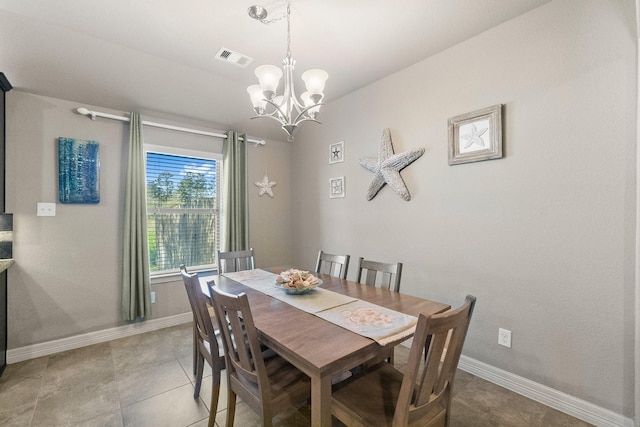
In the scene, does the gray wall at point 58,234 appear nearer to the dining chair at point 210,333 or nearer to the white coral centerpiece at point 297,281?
the dining chair at point 210,333

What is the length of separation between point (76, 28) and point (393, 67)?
8.73 feet

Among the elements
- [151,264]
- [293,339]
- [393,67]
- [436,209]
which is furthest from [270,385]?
[393,67]

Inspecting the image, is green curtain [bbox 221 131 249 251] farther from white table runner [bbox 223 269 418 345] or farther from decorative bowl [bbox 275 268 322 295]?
decorative bowl [bbox 275 268 322 295]

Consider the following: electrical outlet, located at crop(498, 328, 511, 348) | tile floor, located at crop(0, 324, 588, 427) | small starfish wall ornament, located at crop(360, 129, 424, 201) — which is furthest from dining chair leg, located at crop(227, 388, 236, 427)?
small starfish wall ornament, located at crop(360, 129, 424, 201)

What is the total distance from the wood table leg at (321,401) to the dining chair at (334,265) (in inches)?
49.8

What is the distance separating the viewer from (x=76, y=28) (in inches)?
86.0

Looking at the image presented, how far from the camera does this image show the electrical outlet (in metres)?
2.11

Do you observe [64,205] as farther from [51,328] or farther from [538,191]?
[538,191]

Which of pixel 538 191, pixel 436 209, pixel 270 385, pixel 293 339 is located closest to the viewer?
pixel 293 339

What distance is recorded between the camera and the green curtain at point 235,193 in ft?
11.8

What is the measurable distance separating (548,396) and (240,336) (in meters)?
2.11

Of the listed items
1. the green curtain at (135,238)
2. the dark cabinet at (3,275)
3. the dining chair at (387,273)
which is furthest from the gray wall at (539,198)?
the dark cabinet at (3,275)

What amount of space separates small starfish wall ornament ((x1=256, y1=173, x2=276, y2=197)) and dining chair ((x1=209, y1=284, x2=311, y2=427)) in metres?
2.71

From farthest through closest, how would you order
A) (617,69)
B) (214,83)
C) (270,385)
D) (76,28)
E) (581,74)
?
(214,83) < (76,28) < (581,74) < (617,69) < (270,385)
